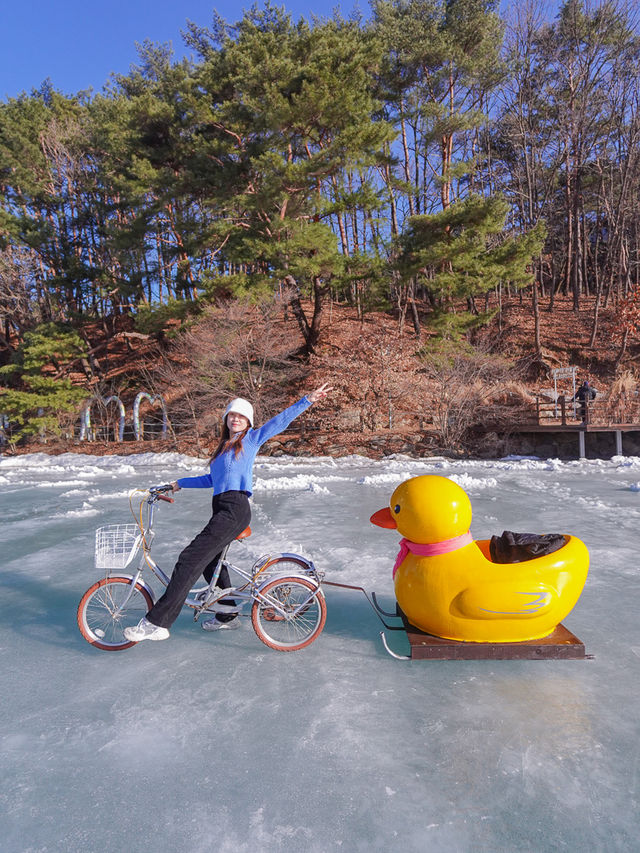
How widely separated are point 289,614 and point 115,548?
46.1 inches

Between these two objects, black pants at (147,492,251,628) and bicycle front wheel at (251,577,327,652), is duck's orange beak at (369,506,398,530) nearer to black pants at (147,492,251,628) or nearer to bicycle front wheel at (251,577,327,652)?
bicycle front wheel at (251,577,327,652)

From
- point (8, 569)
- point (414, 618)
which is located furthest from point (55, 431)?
point (414, 618)

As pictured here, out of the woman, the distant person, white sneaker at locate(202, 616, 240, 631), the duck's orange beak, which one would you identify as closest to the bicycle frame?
the woman

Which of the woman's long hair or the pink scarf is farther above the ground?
the woman's long hair

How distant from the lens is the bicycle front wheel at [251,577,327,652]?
3.43m

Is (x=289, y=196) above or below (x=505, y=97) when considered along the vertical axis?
below

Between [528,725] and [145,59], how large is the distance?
35.6 m

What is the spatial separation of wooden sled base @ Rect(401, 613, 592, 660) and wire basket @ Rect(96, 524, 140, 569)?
1764mm

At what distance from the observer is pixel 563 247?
3431 centimetres

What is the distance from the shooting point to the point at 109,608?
3.58 meters

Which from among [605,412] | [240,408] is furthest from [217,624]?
[605,412]

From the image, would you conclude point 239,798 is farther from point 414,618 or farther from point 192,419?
point 192,419

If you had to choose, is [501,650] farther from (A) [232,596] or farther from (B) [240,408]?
(B) [240,408]

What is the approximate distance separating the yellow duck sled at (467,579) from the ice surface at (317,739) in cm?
30
